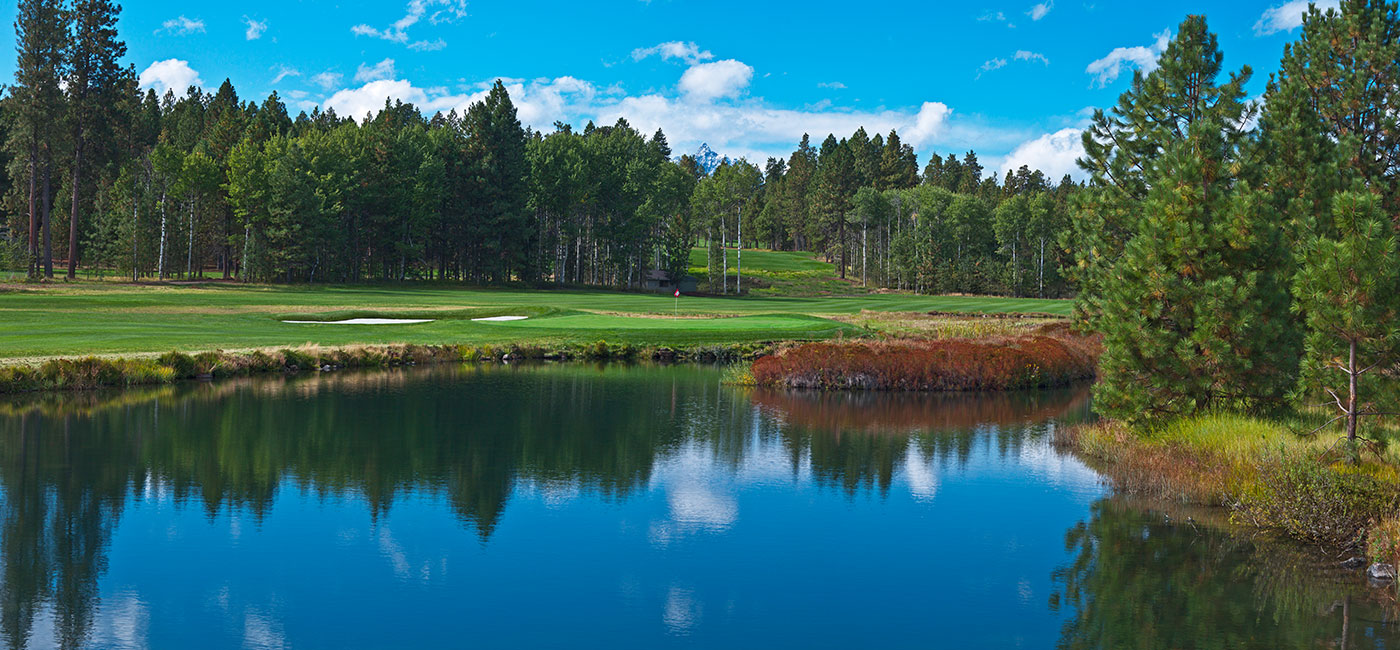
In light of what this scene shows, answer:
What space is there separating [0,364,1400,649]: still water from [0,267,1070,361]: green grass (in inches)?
535

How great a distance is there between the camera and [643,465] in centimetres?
2030

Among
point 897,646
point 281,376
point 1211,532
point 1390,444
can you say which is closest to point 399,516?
point 897,646

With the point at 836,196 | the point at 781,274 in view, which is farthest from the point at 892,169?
the point at 781,274

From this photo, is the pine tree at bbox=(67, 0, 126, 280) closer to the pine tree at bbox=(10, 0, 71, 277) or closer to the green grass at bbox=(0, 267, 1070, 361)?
the pine tree at bbox=(10, 0, 71, 277)

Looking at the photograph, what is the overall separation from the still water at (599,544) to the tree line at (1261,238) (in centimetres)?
284

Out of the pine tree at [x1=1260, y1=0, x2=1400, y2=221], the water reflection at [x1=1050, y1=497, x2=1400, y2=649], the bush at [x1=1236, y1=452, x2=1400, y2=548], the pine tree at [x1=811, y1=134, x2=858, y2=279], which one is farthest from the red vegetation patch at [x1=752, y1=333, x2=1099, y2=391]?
the pine tree at [x1=811, y1=134, x2=858, y2=279]

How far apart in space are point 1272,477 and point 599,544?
10057 millimetres

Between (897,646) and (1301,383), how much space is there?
8420 mm

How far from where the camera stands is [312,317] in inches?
1957

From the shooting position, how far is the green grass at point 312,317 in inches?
1484

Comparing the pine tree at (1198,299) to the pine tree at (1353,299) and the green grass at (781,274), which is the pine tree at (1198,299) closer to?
the pine tree at (1353,299)

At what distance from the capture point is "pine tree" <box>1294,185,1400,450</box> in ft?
43.8

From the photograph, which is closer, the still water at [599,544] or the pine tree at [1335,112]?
the still water at [599,544]

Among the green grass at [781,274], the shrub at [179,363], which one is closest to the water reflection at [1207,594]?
the shrub at [179,363]
